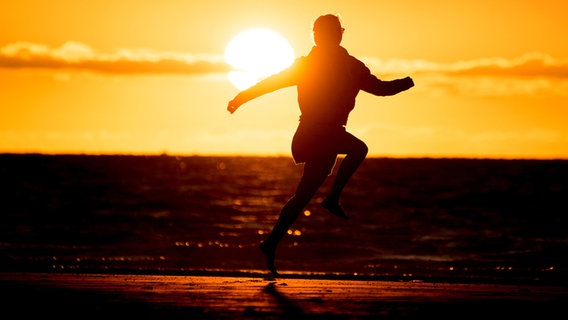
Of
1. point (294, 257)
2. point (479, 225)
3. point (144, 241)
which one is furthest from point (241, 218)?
point (294, 257)

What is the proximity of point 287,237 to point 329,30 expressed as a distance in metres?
22.9

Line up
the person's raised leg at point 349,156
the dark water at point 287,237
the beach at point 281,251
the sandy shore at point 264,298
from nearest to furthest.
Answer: the sandy shore at point 264,298, the beach at point 281,251, the person's raised leg at point 349,156, the dark water at point 287,237

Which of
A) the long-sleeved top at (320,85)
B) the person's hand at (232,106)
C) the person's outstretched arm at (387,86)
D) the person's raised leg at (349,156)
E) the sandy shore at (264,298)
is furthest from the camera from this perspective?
the person's outstretched arm at (387,86)

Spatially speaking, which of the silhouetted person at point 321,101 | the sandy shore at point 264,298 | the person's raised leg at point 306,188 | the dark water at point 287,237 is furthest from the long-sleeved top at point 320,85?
the dark water at point 287,237

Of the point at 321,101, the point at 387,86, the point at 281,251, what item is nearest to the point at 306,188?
the point at 321,101

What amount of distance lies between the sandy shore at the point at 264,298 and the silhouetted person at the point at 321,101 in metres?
0.88

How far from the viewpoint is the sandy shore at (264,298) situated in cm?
713

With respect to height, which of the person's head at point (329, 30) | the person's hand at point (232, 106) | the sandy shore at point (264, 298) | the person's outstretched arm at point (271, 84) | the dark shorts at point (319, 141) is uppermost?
the person's head at point (329, 30)

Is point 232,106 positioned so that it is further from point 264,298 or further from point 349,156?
point 264,298

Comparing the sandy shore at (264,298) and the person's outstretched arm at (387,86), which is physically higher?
the person's outstretched arm at (387,86)

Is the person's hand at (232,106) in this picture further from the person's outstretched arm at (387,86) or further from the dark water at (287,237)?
the dark water at (287,237)

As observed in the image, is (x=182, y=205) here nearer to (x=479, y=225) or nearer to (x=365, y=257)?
A: (x=479, y=225)

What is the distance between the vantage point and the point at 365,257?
2650cm

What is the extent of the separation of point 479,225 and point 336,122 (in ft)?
99.6
